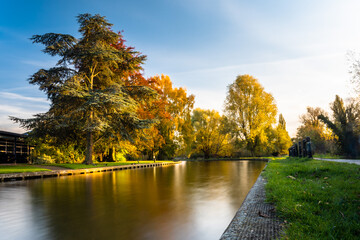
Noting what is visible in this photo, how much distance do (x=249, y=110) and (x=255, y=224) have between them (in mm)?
36078

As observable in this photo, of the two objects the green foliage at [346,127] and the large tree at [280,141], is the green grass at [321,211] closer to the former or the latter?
the green foliage at [346,127]

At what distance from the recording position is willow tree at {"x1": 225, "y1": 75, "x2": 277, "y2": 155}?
1449 inches

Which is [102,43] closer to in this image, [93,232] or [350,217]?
[93,232]

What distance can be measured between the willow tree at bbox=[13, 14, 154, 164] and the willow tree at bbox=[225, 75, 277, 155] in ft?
71.0

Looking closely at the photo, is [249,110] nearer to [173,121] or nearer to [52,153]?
[173,121]

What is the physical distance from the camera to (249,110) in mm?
37656

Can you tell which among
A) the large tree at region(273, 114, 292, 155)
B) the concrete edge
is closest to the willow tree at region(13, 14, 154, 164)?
the concrete edge

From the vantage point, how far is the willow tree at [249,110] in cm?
3681

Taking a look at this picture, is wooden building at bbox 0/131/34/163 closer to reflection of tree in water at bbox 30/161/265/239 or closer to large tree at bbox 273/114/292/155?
reflection of tree in water at bbox 30/161/265/239

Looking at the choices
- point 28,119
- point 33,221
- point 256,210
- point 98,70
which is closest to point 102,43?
point 98,70

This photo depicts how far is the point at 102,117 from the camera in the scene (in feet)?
63.1

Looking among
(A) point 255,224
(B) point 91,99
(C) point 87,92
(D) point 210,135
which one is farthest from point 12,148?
(D) point 210,135

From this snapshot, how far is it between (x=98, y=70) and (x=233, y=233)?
22.3m

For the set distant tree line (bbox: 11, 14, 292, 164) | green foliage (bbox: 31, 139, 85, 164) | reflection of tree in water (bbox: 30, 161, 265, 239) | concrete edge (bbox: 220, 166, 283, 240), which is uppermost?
distant tree line (bbox: 11, 14, 292, 164)
